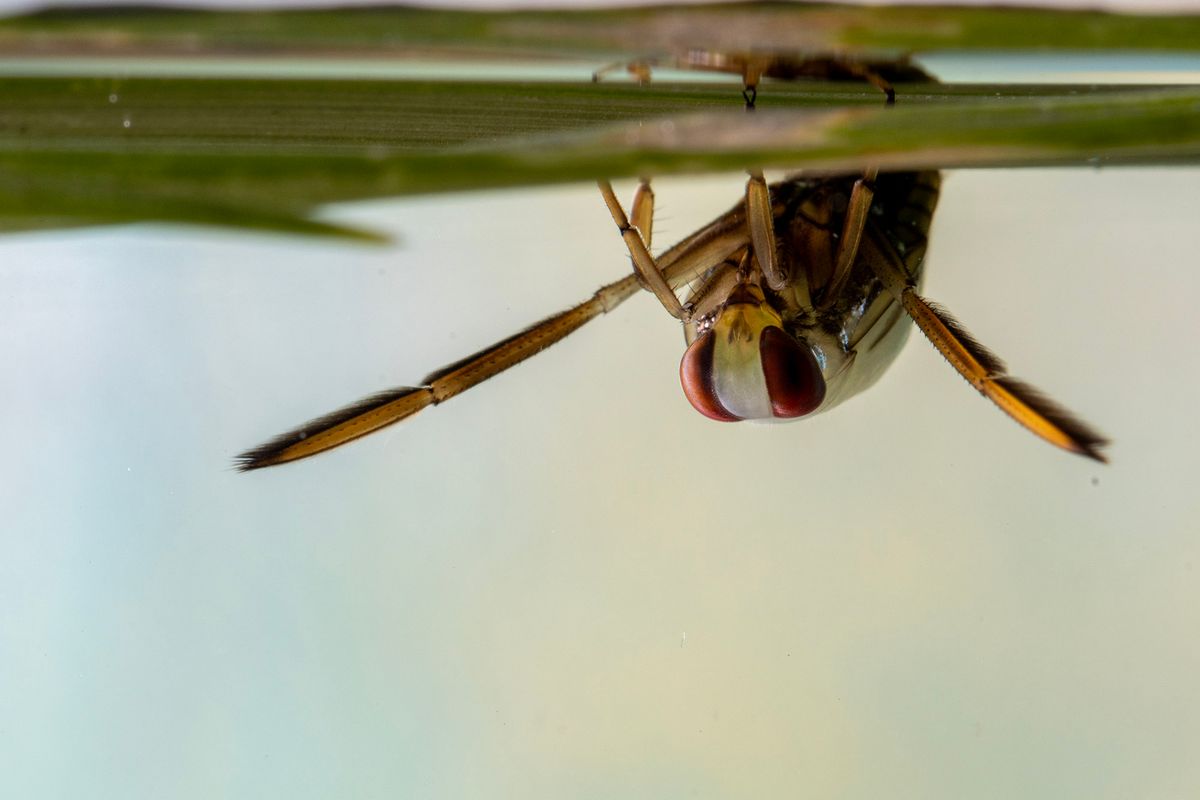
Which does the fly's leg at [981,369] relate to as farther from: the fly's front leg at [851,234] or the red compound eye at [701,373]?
the red compound eye at [701,373]

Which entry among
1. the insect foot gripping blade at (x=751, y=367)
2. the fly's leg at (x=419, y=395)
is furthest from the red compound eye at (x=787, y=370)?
the fly's leg at (x=419, y=395)

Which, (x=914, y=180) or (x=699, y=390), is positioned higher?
(x=914, y=180)

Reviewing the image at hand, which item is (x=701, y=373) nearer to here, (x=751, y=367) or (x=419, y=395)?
(x=751, y=367)

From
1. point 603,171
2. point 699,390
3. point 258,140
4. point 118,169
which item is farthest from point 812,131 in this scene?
point 699,390

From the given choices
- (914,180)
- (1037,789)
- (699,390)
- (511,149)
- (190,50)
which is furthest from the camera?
(1037,789)

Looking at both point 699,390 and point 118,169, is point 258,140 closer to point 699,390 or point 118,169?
point 118,169

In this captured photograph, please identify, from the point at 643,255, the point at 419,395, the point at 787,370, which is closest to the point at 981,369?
the point at 787,370

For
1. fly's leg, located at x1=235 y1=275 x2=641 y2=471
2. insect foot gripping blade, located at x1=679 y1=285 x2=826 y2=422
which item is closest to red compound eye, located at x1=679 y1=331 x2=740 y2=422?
insect foot gripping blade, located at x1=679 y1=285 x2=826 y2=422
